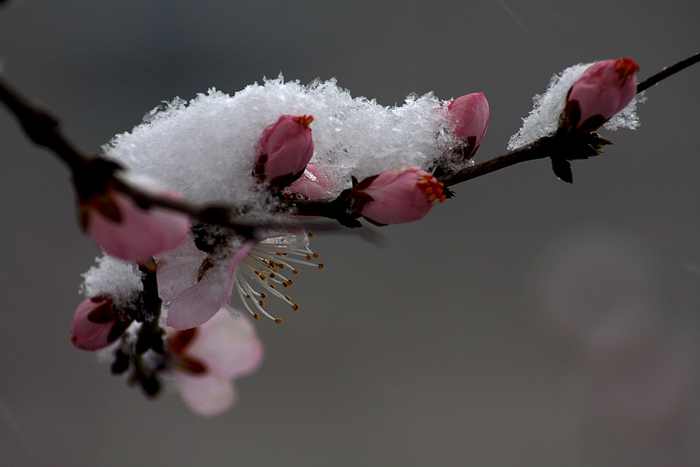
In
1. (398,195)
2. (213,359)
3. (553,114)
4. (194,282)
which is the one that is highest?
(553,114)

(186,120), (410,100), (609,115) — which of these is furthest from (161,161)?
(609,115)

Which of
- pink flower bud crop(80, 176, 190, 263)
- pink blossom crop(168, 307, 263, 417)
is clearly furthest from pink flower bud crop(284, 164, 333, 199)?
pink blossom crop(168, 307, 263, 417)

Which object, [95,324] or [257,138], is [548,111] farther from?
[95,324]

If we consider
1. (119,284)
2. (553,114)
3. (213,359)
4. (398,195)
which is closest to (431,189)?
(398,195)

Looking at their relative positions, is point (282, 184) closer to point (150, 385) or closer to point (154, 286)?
point (154, 286)

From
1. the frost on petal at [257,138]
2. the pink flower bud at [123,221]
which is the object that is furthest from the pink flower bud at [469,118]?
the pink flower bud at [123,221]

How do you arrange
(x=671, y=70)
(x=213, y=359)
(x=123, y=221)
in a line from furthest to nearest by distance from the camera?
1. (x=213, y=359)
2. (x=671, y=70)
3. (x=123, y=221)
